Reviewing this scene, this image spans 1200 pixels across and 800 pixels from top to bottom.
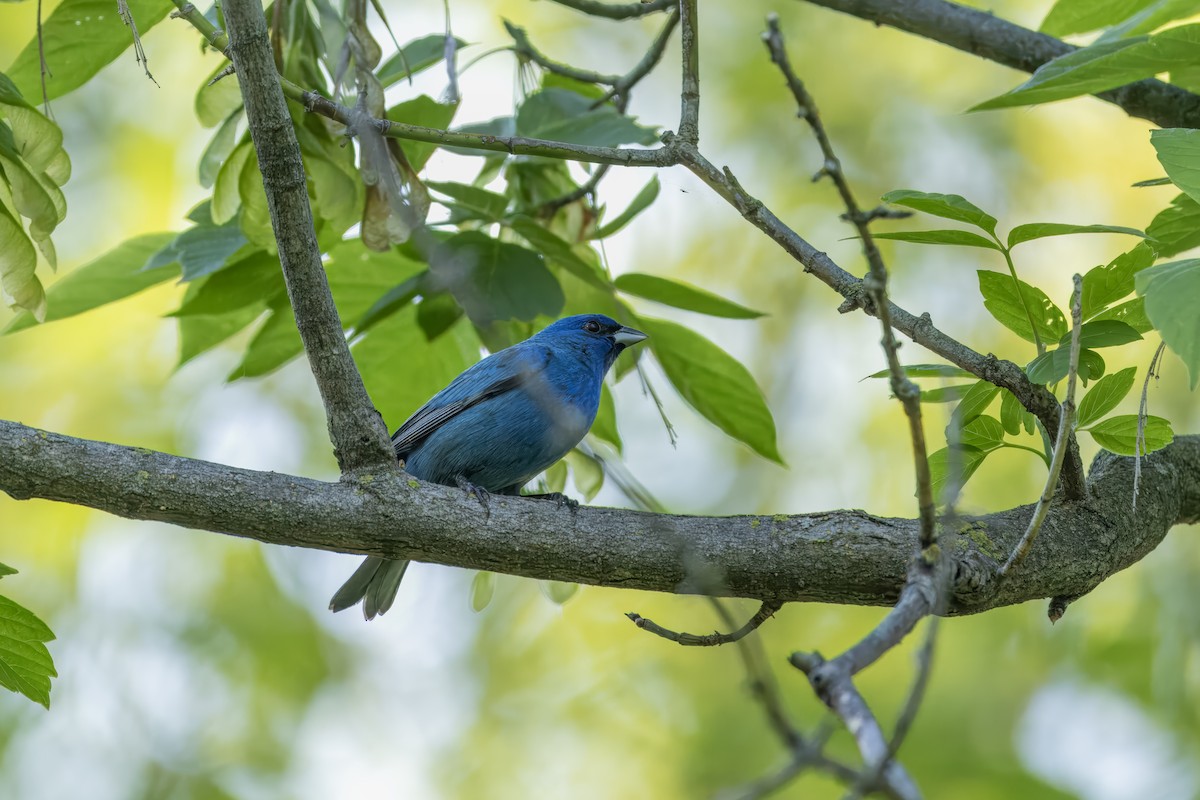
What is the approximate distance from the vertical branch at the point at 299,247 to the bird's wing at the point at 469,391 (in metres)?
2.29

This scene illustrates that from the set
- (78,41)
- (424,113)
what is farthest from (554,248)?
(78,41)

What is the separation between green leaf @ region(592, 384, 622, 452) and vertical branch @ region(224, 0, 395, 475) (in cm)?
169

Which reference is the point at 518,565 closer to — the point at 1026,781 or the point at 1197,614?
the point at 1026,781

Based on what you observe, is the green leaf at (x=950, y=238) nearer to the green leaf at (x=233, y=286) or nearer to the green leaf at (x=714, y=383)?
the green leaf at (x=714, y=383)

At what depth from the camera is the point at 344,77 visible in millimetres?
4652

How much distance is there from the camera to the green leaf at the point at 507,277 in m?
4.77

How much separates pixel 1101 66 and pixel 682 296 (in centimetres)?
205

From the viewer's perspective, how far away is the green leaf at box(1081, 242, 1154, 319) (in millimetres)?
3600

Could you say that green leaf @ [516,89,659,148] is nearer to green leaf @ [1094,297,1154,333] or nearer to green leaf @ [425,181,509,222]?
green leaf @ [425,181,509,222]

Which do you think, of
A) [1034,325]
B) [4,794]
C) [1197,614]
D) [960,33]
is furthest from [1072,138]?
[4,794]

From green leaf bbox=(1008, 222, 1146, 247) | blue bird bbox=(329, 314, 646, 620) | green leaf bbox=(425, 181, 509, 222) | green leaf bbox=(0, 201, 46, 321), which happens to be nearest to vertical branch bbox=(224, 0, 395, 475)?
green leaf bbox=(0, 201, 46, 321)

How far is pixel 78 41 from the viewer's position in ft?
14.9

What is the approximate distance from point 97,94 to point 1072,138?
9.68 m

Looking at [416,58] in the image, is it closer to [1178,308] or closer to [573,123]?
[573,123]
